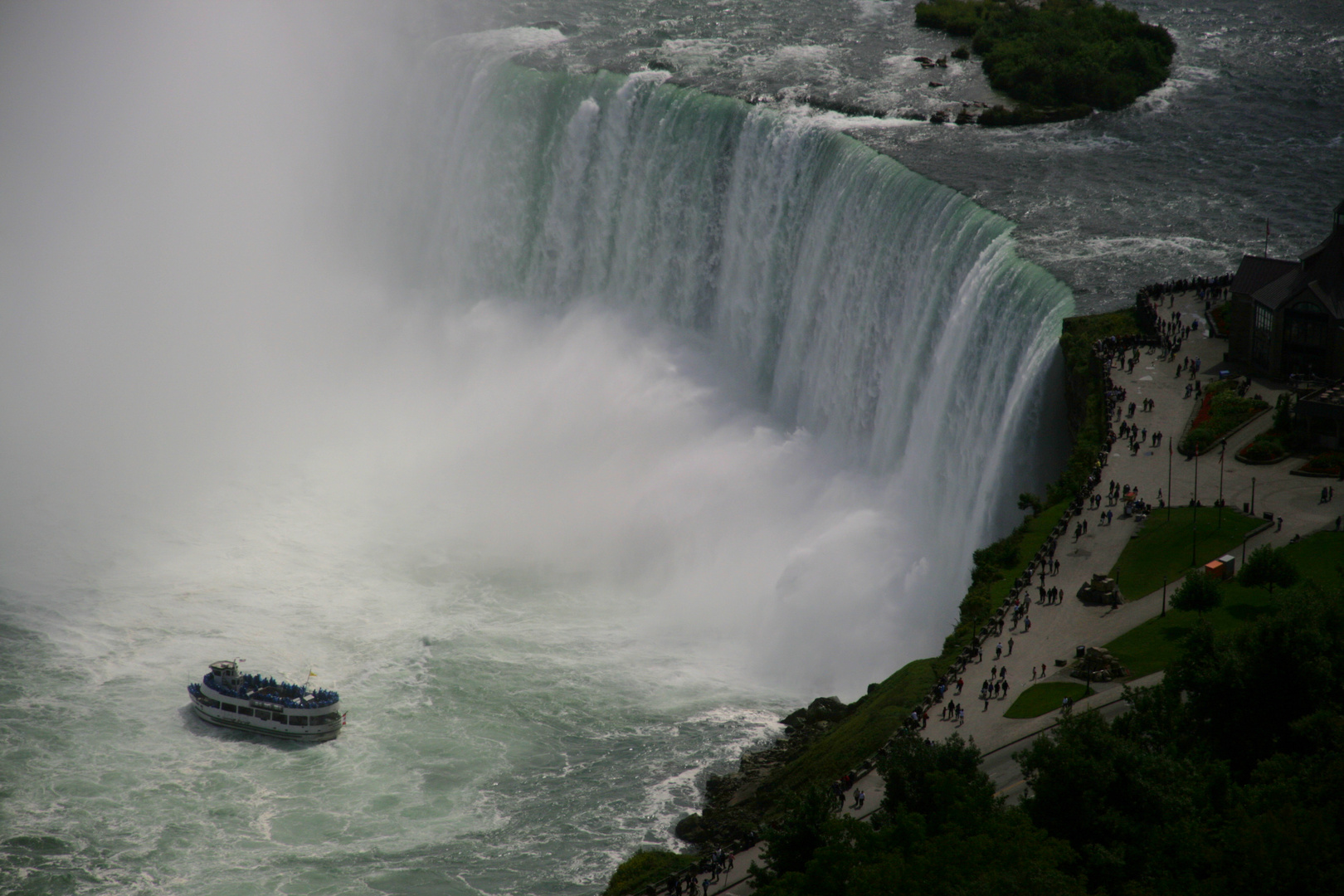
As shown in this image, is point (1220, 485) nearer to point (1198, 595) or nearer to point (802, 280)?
point (1198, 595)

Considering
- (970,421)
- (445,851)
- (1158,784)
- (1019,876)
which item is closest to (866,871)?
(1019,876)

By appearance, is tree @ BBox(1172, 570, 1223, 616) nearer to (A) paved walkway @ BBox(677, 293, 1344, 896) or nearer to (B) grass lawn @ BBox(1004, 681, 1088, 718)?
(A) paved walkway @ BBox(677, 293, 1344, 896)

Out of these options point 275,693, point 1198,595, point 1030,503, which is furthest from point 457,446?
point 1198,595

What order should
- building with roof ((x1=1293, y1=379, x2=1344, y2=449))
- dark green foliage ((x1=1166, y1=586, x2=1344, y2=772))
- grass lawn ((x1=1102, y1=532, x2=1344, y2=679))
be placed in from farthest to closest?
building with roof ((x1=1293, y1=379, x2=1344, y2=449)), grass lawn ((x1=1102, y1=532, x2=1344, y2=679)), dark green foliage ((x1=1166, y1=586, x2=1344, y2=772))

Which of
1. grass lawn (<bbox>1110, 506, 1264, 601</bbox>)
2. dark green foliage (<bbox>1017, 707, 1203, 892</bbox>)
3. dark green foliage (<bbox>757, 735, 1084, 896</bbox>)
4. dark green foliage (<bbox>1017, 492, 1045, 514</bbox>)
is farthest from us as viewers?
dark green foliage (<bbox>1017, 492, 1045, 514</bbox>)

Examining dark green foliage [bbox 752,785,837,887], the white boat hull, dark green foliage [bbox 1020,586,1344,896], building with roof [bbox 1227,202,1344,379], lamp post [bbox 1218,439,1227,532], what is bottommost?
the white boat hull

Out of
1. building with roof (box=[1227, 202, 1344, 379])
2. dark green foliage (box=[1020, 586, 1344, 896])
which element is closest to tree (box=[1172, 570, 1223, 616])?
dark green foliage (box=[1020, 586, 1344, 896])

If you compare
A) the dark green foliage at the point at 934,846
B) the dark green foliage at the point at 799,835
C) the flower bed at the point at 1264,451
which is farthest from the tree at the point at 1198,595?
the dark green foliage at the point at 799,835

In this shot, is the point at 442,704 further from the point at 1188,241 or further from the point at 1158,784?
the point at 1188,241
